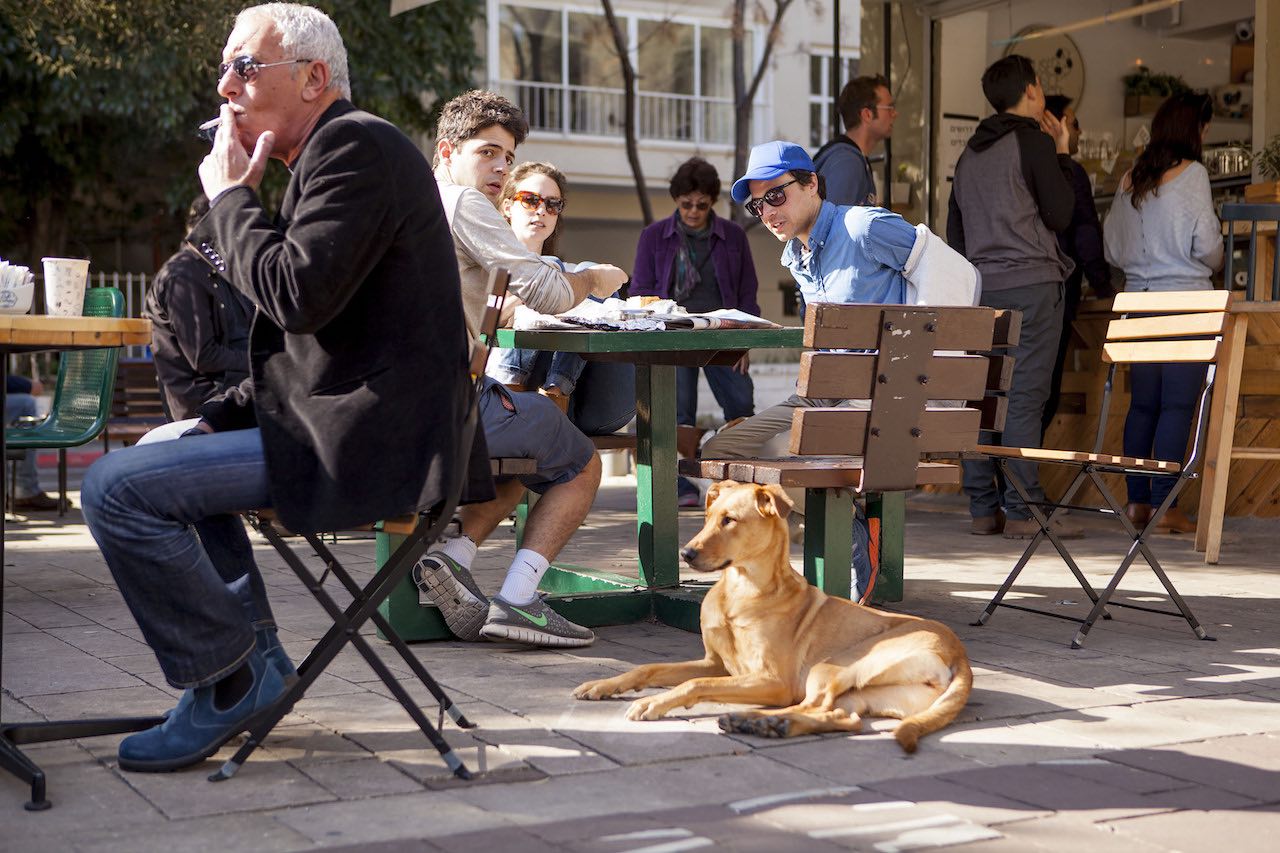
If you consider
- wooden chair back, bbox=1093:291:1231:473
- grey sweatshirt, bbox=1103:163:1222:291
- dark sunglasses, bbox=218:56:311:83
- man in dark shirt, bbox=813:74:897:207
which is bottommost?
wooden chair back, bbox=1093:291:1231:473

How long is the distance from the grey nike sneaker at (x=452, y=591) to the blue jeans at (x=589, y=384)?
838 mm

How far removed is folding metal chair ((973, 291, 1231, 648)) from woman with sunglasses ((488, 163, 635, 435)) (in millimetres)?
1387

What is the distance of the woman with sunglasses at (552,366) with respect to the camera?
5.44m

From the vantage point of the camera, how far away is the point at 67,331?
3.41m

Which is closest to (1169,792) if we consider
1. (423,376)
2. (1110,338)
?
(423,376)

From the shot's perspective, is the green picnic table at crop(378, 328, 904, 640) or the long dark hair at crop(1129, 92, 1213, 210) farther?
the long dark hair at crop(1129, 92, 1213, 210)

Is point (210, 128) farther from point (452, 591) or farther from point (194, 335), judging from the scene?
point (194, 335)

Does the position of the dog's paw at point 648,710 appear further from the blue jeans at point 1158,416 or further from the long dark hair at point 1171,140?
the long dark hair at point 1171,140

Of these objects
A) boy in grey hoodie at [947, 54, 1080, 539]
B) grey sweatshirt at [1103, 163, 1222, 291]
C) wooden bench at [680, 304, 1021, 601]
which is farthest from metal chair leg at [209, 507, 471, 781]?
grey sweatshirt at [1103, 163, 1222, 291]

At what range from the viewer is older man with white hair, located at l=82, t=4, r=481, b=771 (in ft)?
10.7

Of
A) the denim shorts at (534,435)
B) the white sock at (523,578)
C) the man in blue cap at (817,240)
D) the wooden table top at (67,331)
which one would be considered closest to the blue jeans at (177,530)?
the wooden table top at (67,331)

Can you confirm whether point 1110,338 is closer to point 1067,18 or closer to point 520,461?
point 520,461

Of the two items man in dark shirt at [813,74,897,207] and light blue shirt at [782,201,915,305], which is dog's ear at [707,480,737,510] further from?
man in dark shirt at [813,74,897,207]

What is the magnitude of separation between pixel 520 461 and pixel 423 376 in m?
1.46
